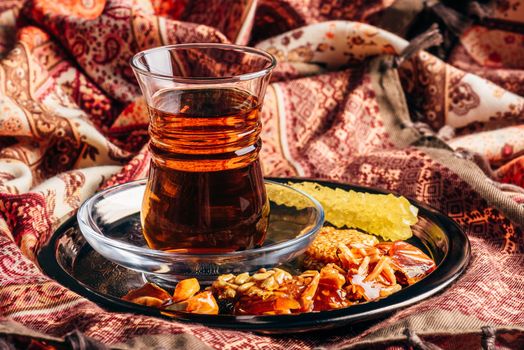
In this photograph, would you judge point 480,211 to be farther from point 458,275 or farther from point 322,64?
point 322,64

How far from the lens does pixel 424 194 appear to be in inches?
43.1

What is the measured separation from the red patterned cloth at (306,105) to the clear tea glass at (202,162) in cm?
20

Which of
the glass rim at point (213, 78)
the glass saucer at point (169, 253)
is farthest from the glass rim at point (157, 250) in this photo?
the glass rim at point (213, 78)

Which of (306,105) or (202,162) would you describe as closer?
(202,162)

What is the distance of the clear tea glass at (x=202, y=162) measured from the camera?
0.73 m

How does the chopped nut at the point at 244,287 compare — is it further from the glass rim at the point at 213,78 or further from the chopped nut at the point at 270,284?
the glass rim at the point at 213,78

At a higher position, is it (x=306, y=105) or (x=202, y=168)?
(x=202, y=168)

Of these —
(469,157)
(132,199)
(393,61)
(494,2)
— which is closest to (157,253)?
(132,199)

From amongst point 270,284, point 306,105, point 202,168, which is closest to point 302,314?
point 270,284

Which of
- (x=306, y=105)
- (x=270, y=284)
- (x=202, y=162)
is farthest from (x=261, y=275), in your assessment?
(x=306, y=105)

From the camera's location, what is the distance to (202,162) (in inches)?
28.9

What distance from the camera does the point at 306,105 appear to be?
56.2 inches

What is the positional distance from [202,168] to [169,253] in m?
0.09

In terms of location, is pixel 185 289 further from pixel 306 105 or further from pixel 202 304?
pixel 306 105
